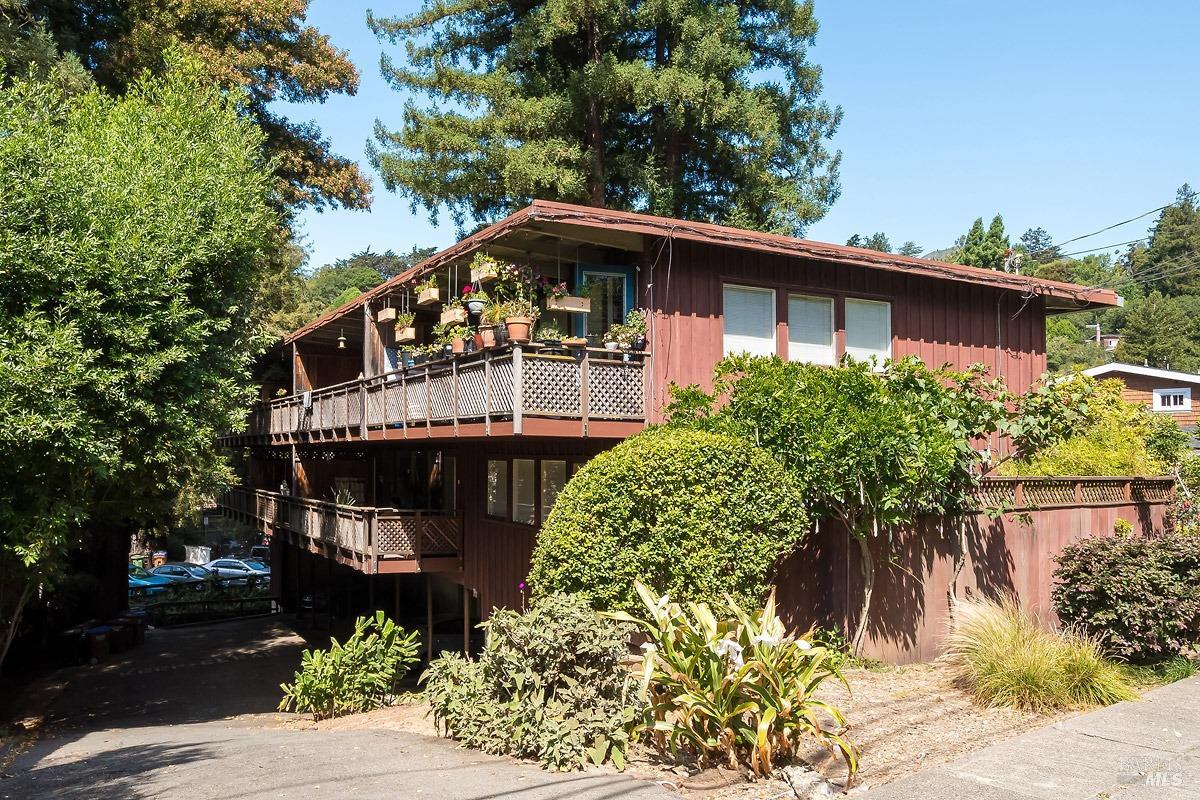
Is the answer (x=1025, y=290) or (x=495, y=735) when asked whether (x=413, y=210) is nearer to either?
(x=1025, y=290)

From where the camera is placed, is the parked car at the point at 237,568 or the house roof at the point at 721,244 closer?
the house roof at the point at 721,244

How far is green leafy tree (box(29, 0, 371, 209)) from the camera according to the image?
73.0 ft

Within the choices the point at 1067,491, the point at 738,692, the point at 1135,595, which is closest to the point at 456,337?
the point at 738,692

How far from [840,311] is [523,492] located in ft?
21.2

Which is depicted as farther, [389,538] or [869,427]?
[389,538]

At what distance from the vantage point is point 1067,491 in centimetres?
1416

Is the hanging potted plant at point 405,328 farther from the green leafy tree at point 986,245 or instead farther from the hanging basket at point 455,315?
the green leafy tree at point 986,245

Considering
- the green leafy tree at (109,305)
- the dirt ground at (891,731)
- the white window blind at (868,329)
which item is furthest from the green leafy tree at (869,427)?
the green leafy tree at (109,305)

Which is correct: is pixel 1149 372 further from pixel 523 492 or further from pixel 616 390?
pixel 616 390

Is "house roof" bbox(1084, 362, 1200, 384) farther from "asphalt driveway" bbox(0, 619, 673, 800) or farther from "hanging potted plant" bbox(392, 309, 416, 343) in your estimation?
"asphalt driveway" bbox(0, 619, 673, 800)

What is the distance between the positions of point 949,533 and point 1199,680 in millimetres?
3343

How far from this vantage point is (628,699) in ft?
27.5

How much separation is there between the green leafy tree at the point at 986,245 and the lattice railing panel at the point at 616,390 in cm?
4378

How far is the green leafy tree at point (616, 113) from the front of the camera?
83.6 ft
